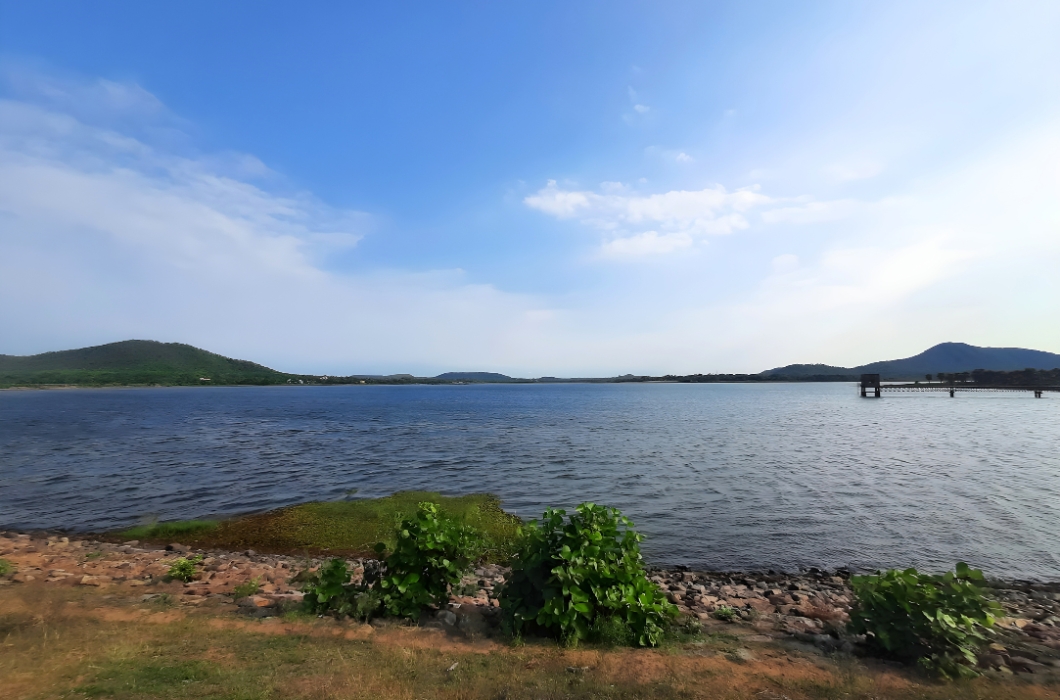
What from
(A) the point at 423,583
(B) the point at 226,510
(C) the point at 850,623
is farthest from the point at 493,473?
(C) the point at 850,623

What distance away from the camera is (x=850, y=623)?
27.9 ft

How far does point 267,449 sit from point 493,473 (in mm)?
24953

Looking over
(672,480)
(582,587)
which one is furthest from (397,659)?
(672,480)

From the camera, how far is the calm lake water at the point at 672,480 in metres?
19.4

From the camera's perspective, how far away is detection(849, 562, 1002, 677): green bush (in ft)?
23.1

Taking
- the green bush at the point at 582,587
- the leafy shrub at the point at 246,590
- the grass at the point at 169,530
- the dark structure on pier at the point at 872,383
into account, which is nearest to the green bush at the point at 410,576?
the green bush at the point at 582,587

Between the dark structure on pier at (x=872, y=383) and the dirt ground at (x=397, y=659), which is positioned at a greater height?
the dark structure on pier at (x=872, y=383)

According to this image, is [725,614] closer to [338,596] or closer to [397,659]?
[397,659]

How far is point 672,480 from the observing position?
99.1 feet

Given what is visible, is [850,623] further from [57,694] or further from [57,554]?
[57,554]

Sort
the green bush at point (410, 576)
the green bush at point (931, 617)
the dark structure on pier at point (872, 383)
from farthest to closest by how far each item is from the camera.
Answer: the dark structure on pier at point (872, 383) → the green bush at point (410, 576) → the green bush at point (931, 617)

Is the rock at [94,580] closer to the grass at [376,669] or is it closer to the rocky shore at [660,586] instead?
the rocky shore at [660,586]

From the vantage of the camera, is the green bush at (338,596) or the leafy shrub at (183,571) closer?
the green bush at (338,596)

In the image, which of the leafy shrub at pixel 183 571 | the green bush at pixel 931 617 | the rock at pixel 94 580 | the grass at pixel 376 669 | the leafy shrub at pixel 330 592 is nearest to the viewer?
the grass at pixel 376 669
